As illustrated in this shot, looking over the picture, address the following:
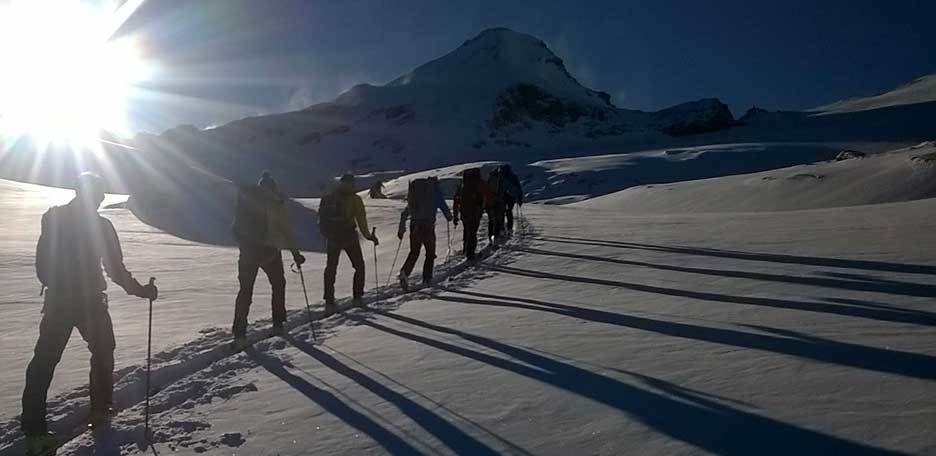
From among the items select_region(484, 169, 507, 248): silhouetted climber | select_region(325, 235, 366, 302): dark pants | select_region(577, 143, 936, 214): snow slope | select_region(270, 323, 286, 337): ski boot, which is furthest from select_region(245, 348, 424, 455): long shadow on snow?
select_region(577, 143, 936, 214): snow slope

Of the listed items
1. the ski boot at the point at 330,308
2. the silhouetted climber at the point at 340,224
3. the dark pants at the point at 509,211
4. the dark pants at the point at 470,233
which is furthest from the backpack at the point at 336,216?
the dark pants at the point at 509,211

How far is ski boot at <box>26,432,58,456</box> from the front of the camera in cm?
443

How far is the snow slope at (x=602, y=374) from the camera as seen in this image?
3828mm

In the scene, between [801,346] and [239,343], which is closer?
[801,346]

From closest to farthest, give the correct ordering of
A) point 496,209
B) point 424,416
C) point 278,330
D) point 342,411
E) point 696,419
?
point 696,419 → point 424,416 → point 342,411 → point 278,330 → point 496,209

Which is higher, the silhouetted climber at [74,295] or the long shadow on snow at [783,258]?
the silhouetted climber at [74,295]

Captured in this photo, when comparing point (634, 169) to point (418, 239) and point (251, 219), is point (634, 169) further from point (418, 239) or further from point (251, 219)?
point (251, 219)

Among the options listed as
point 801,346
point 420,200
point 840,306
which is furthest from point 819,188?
point 801,346

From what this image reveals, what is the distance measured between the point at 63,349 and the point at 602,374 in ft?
12.4

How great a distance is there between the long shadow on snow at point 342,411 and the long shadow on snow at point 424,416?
22cm

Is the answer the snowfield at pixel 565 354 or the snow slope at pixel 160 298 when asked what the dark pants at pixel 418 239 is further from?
the snow slope at pixel 160 298

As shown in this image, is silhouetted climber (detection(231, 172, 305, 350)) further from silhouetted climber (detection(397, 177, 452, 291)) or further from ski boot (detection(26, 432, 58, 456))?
silhouetted climber (detection(397, 177, 452, 291))

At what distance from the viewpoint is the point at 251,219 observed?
7230 millimetres

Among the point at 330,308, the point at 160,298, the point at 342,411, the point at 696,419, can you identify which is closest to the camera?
the point at 696,419
